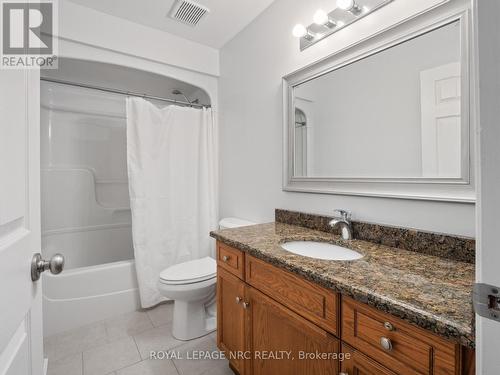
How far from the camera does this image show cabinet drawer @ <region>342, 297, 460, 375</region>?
0.57 m

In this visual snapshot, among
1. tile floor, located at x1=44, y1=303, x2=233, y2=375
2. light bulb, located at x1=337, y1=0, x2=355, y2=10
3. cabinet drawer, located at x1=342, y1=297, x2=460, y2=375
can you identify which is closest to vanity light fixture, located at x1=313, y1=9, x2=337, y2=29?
light bulb, located at x1=337, y1=0, x2=355, y2=10

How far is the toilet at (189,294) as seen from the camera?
166cm

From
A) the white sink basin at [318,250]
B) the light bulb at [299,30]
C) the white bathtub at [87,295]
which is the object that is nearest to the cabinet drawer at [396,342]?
the white sink basin at [318,250]

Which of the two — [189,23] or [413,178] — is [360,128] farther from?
[189,23]

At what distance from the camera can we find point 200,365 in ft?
4.91

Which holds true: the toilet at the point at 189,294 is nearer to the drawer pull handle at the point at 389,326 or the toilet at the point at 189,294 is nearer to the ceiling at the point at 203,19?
the drawer pull handle at the point at 389,326

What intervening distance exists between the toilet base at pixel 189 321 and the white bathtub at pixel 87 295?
0.58m

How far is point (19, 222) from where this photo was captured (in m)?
0.57

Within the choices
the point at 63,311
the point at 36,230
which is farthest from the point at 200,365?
the point at 36,230

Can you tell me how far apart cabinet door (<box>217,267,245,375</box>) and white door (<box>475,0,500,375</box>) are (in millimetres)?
970

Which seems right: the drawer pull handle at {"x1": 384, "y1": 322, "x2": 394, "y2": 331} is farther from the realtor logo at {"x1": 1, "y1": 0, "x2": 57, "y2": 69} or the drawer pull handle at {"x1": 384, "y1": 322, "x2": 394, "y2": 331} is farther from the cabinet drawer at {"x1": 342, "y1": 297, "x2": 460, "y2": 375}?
the realtor logo at {"x1": 1, "y1": 0, "x2": 57, "y2": 69}

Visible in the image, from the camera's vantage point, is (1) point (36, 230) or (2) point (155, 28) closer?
(1) point (36, 230)

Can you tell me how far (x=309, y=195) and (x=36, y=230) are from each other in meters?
1.32

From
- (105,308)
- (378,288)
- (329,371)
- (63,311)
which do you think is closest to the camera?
(378,288)
